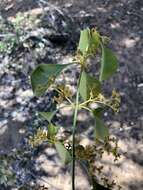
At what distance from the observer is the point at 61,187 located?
3.59m

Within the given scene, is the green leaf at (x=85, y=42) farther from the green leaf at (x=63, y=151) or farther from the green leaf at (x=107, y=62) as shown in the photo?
the green leaf at (x=63, y=151)

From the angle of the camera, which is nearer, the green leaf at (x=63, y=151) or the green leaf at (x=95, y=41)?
the green leaf at (x=95, y=41)

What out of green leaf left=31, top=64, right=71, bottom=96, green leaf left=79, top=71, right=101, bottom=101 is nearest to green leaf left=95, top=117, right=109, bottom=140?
green leaf left=79, top=71, right=101, bottom=101

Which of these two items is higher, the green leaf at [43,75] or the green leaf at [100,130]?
the green leaf at [43,75]

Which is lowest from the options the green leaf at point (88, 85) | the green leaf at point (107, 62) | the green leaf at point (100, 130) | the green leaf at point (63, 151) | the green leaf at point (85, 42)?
the green leaf at point (63, 151)

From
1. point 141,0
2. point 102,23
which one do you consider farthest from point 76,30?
point 141,0

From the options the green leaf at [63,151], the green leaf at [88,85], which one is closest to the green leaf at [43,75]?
the green leaf at [88,85]

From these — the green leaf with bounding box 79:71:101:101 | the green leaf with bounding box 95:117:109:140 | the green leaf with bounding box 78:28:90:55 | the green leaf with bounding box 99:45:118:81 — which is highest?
the green leaf with bounding box 78:28:90:55

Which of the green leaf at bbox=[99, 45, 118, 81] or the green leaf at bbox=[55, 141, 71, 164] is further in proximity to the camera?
the green leaf at bbox=[55, 141, 71, 164]

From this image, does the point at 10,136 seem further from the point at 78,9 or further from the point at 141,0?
the point at 141,0

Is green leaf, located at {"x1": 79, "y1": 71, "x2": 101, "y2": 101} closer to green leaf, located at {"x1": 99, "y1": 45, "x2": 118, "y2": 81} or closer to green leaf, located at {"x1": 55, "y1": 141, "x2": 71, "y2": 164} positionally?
green leaf, located at {"x1": 99, "y1": 45, "x2": 118, "y2": 81}

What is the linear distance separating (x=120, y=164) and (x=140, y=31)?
6.71 ft

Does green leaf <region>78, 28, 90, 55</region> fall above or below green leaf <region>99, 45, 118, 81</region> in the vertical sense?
above

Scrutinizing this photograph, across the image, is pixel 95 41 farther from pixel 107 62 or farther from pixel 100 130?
pixel 100 130
